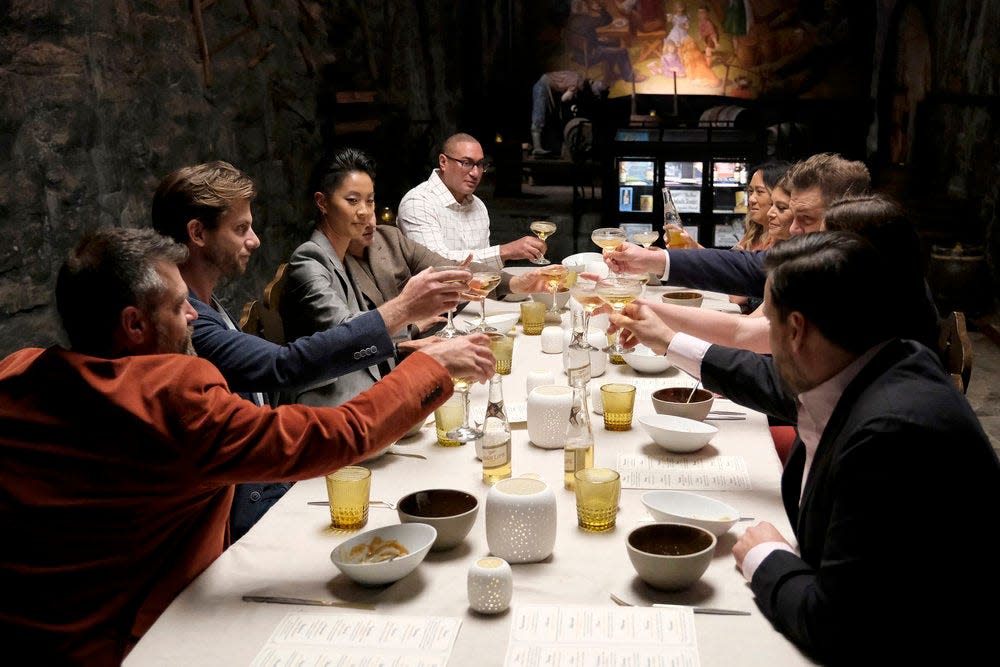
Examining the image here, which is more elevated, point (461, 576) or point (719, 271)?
point (719, 271)

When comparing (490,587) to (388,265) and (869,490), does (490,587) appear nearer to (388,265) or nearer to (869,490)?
(869,490)

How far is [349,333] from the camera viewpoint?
248 cm

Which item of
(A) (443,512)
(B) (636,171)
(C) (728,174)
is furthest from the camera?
(B) (636,171)

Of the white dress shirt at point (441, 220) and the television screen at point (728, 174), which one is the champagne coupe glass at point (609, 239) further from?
the television screen at point (728, 174)

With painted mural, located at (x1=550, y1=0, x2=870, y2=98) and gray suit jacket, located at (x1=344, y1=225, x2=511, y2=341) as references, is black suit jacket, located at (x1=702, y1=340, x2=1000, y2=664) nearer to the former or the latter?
gray suit jacket, located at (x1=344, y1=225, x2=511, y2=341)

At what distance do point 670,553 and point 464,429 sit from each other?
81cm

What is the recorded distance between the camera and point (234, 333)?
2.47 meters

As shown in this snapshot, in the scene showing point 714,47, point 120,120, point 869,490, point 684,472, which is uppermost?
point 714,47

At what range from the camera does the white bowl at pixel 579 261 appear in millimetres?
3996

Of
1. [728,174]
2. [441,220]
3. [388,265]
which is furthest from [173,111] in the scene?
[728,174]

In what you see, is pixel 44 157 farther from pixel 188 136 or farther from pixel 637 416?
pixel 637 416

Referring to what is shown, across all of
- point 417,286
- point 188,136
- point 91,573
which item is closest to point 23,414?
point 91,573

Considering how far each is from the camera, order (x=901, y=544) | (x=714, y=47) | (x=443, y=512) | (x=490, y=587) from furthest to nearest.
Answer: (x=714, y=47), (x=443, y=512), (x=490, y=587), (x=901, y=544)

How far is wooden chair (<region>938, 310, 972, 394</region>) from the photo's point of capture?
102 inches
